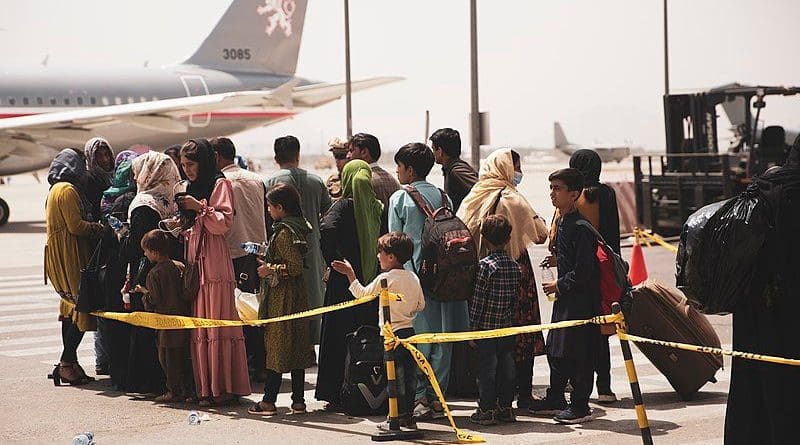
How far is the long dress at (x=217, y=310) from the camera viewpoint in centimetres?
895

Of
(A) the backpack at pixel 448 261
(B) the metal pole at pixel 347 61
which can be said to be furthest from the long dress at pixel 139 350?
(B) the metal pole at pixel 347 61

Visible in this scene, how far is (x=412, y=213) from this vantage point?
27.8 ft

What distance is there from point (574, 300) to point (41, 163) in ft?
86.5

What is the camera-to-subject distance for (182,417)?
8625 mm

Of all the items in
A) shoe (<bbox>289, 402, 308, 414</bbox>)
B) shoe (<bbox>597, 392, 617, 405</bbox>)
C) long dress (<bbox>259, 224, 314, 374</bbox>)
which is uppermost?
long dress (<bbox>259, 224, 314, 374</bbox>)

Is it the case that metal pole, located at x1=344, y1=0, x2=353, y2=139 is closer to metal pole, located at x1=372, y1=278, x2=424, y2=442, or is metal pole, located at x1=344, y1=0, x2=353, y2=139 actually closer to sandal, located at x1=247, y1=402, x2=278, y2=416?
sandal, located at x1=247, y1=402, x2=278, y2=416

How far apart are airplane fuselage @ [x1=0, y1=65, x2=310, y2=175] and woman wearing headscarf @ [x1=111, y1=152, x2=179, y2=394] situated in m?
22.4

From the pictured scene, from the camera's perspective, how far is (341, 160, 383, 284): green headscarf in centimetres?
873

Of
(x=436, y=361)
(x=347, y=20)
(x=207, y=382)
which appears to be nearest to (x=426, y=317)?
(x=436, y=361)

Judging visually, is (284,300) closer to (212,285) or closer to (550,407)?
(212,285)

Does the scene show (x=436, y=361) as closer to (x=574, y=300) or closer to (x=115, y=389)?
(x=574, y=300)

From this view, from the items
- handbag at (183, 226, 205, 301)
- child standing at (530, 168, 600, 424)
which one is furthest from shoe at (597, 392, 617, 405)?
handbag at (183, 226, 205, 301)

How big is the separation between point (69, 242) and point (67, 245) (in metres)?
0.03

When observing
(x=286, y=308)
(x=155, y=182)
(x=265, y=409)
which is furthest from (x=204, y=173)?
(x=265, y=409)
